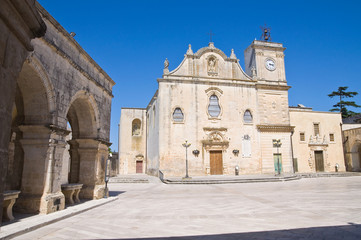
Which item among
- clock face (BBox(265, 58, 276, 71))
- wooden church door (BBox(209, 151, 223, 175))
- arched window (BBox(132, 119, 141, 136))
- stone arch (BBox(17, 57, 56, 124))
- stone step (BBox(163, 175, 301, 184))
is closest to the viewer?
stone arch (BBox(17, 57, 56, 124))

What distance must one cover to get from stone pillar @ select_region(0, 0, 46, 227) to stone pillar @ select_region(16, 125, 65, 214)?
5.33 m

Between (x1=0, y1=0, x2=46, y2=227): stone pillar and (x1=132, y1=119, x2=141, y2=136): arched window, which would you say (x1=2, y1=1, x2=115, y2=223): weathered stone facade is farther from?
(x1=132, y1=119, x2=141, y2=136): arched window

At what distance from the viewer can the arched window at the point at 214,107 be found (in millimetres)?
26219

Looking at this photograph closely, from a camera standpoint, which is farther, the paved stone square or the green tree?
the green tree

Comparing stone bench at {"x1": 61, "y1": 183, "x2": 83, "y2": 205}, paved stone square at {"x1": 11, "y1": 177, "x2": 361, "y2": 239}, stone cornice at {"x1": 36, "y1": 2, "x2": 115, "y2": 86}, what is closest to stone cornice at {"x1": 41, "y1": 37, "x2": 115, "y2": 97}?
stone cornice at {"x1": 36, "y1": 2, "x2": 115, "y2": 86}

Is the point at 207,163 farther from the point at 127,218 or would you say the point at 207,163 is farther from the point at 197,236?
the point at 197,236

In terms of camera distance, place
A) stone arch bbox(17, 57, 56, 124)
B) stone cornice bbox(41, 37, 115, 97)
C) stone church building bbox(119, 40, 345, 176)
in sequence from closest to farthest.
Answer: stone arch bbox(17, 57, 56, 124) → stone cornice bbox(41, 37, 115, 97) → stone church building bbox(119, 40, 345, 176)

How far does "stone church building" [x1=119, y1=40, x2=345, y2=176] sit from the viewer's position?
81.5ft

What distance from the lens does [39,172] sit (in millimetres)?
7129

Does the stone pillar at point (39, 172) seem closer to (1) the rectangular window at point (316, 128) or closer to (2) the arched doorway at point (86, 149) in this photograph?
(2) the arched doorway at point (86, 149)

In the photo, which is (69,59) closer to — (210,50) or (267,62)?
(210,50)

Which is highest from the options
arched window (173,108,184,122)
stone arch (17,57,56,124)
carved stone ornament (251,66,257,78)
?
carved stone ornament (251,66,257,78)

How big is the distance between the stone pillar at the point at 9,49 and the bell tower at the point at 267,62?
27724 mm

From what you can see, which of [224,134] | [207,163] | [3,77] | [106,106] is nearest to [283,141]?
[224,134]
